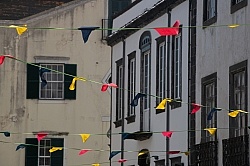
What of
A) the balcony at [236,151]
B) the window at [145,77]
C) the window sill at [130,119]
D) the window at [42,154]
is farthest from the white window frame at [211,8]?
the window at [42,154]

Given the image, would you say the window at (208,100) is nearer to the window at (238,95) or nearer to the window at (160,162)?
the window at (238,95)

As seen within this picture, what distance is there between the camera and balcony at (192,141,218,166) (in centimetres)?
2359

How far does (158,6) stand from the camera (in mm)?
28359

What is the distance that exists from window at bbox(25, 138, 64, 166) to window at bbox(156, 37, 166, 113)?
10961mm

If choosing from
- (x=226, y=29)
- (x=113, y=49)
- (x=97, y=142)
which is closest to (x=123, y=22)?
(x=113, y=49)

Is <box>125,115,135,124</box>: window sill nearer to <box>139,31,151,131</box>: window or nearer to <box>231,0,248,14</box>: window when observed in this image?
<box>139,31,151,131</box>: window

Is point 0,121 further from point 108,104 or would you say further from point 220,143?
point 220,143

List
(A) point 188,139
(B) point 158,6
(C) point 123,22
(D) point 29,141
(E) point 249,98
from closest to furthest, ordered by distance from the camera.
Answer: (E) point 249,98, (A) point 188,139, (B) point 158,6, (C) point 123,22, (D) point 29,141

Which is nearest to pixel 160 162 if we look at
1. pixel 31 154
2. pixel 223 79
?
pixel 223 79

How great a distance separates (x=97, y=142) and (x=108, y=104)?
1.63 metres

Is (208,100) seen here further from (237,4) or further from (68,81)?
(68,81)

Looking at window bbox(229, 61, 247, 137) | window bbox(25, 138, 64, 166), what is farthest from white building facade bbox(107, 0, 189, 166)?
window bbox(25, 138, 64, 166)

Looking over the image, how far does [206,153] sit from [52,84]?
16.1 m

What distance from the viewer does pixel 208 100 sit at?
24.6 meters
